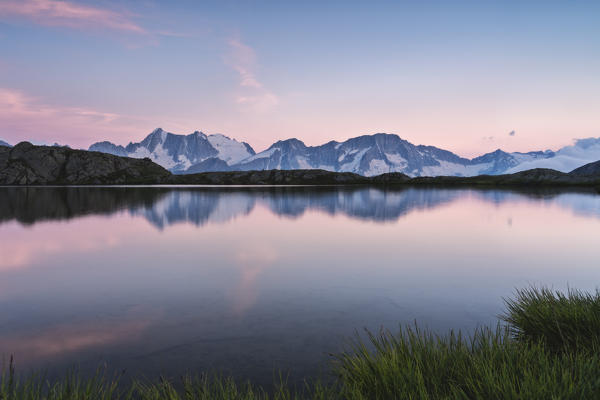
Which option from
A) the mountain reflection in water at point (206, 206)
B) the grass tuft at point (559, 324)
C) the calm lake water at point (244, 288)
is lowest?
the calm lake water at point (244, 288)

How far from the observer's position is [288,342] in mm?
12133

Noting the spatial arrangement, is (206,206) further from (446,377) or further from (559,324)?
(446,377)

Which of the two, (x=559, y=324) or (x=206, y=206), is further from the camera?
(x=206, y=206)

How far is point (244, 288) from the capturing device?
19.1 m

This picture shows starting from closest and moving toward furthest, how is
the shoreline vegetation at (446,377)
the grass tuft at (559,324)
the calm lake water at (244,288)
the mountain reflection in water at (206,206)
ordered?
1. the shoreline vegetation at (446,377)
2. the grass tuft at (559,324)
3. the calm lake water at (244,288)
4. the mountain reflection in water at (206,206)

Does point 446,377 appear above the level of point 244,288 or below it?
above

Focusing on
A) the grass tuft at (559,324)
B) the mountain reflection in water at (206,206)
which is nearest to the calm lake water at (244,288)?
the grass tuft at (559,324)

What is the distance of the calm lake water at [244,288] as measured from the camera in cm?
1160

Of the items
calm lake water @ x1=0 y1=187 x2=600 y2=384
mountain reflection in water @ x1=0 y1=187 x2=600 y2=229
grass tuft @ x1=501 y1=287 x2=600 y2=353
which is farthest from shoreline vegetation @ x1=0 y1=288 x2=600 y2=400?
mountain reflection in water @ x1=0 y1=187 x2=600 y2=229

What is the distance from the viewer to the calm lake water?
11602 millimetres

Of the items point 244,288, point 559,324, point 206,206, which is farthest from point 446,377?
point 206,206

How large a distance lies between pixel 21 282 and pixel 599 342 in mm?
26626

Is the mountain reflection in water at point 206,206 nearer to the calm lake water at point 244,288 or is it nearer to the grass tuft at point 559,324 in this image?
the calm lake water at point 244,288

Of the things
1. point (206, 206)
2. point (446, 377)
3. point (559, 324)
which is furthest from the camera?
point (206, 206)
